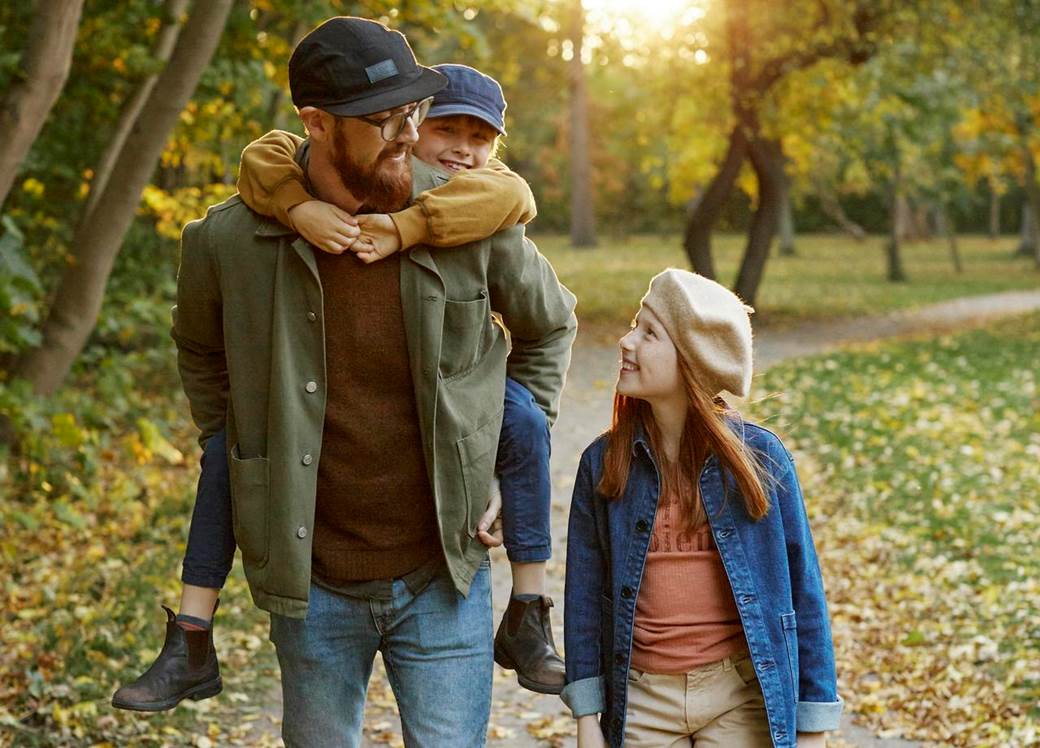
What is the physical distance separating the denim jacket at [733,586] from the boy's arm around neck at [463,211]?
0.58 meters

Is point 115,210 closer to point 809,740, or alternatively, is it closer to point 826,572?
point 826,572

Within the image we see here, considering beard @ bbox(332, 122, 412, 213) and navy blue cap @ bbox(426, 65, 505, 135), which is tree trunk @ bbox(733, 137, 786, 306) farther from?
beard @ bbox(332, 122, 412, 213)

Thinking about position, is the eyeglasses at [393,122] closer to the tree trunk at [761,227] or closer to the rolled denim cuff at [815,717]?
the rolled denim cuff at [815,717]

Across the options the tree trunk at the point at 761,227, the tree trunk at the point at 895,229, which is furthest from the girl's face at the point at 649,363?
the tree trunk at the point at 895,229

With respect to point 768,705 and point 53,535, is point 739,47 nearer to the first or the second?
point 53,535

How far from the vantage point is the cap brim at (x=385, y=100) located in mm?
2379

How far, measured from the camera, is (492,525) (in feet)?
8.94

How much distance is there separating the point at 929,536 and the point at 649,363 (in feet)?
18.1

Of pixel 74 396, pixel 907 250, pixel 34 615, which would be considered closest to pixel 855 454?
pixel 74 396

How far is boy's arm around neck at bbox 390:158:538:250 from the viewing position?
249cm

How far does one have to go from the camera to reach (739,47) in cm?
1970

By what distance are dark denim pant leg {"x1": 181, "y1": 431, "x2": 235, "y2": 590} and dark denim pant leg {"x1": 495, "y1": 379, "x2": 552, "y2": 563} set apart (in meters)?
0.56

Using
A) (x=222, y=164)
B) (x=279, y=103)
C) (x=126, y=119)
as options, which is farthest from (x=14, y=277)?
(x=279, y=103)

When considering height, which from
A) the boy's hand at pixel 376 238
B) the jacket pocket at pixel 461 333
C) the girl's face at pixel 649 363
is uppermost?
the boy's hand at pixel 376 238
